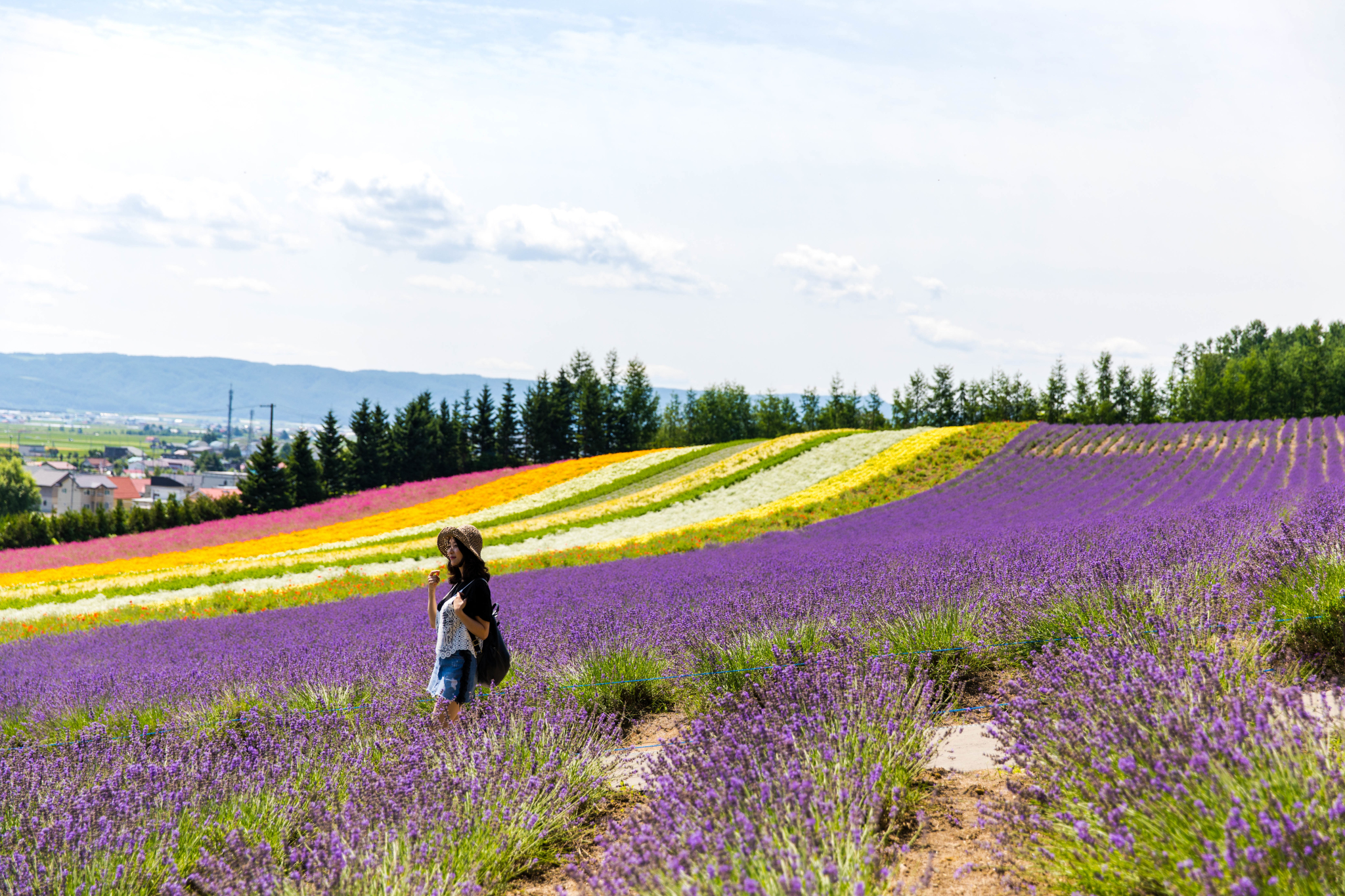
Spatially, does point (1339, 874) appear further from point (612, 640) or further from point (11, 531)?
point (11, 531)

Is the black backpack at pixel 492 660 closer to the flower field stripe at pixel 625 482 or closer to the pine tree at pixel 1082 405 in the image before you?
the flower field stripe at pixel 625 482

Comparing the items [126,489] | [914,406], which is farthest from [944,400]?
[126,489]

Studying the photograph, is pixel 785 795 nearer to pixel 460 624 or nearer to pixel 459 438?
pixel 460 624

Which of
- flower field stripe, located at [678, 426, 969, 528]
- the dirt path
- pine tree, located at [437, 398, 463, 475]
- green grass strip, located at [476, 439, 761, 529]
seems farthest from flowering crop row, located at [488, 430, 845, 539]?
pine tree, located at [437, 398, 463, 475]

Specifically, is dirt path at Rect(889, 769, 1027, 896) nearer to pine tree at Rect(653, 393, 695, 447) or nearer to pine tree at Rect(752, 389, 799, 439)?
pine tree at Rect(653, 393, 695, 447)

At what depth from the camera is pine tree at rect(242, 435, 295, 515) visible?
4650cm

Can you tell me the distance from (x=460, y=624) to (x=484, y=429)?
188ft

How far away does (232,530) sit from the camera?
1362 inches

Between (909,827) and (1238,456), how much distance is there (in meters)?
27.2

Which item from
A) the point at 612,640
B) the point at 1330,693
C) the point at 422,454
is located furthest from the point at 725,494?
the point at 422,454

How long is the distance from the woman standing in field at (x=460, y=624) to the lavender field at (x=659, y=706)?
0.36m

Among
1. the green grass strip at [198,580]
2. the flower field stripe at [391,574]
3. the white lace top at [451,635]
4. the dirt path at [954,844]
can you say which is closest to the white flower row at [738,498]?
the flower field stripe at [391,574]

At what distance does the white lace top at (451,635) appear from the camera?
16.5 ft

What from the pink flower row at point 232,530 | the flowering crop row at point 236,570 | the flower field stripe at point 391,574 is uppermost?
the flower field stripe at point 391,574
